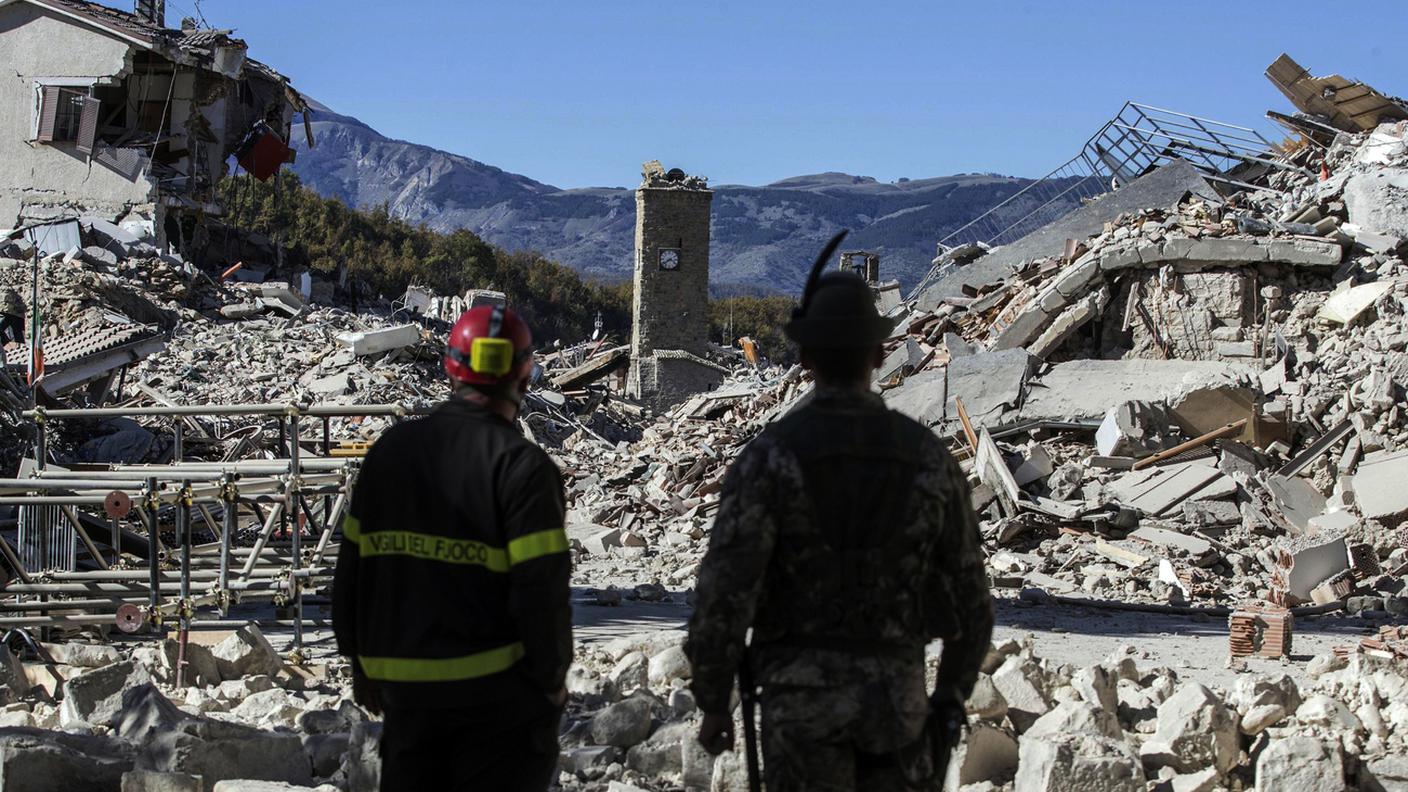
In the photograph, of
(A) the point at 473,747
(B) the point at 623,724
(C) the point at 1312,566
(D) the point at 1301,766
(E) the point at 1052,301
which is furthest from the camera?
(E) the point at 1052,301

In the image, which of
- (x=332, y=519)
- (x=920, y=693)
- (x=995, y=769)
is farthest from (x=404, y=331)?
(x=920, y=693)

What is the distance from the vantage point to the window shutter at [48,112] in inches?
1176

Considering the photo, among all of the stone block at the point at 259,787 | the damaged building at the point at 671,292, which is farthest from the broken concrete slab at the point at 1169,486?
the damaged building at the point at 671,292

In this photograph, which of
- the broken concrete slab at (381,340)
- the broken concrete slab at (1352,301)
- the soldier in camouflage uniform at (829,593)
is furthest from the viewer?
the broken concrete slab at (381,340)

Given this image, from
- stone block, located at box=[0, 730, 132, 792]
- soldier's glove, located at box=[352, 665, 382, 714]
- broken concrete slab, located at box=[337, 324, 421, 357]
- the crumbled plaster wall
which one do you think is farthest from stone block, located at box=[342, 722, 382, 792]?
the crumbled plaster wall

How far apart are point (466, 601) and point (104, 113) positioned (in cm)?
3111

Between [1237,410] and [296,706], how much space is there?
33.7 ft

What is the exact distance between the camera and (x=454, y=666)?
3.26 m

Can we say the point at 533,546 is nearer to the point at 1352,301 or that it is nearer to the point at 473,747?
the point at 473,747

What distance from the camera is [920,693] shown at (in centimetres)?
316

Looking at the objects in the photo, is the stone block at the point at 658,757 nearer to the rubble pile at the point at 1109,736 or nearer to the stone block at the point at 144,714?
the rubble pile at the point at 1109,736

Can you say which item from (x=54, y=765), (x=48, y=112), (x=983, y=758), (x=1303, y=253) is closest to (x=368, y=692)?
(x=54, y=765)

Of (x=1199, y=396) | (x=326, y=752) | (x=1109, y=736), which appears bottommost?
(x=326, y=752)

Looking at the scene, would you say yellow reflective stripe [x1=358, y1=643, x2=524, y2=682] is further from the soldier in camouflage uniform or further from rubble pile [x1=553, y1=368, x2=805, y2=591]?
rubble pile [x1=553, y1=368, x2=805, y2=591]
